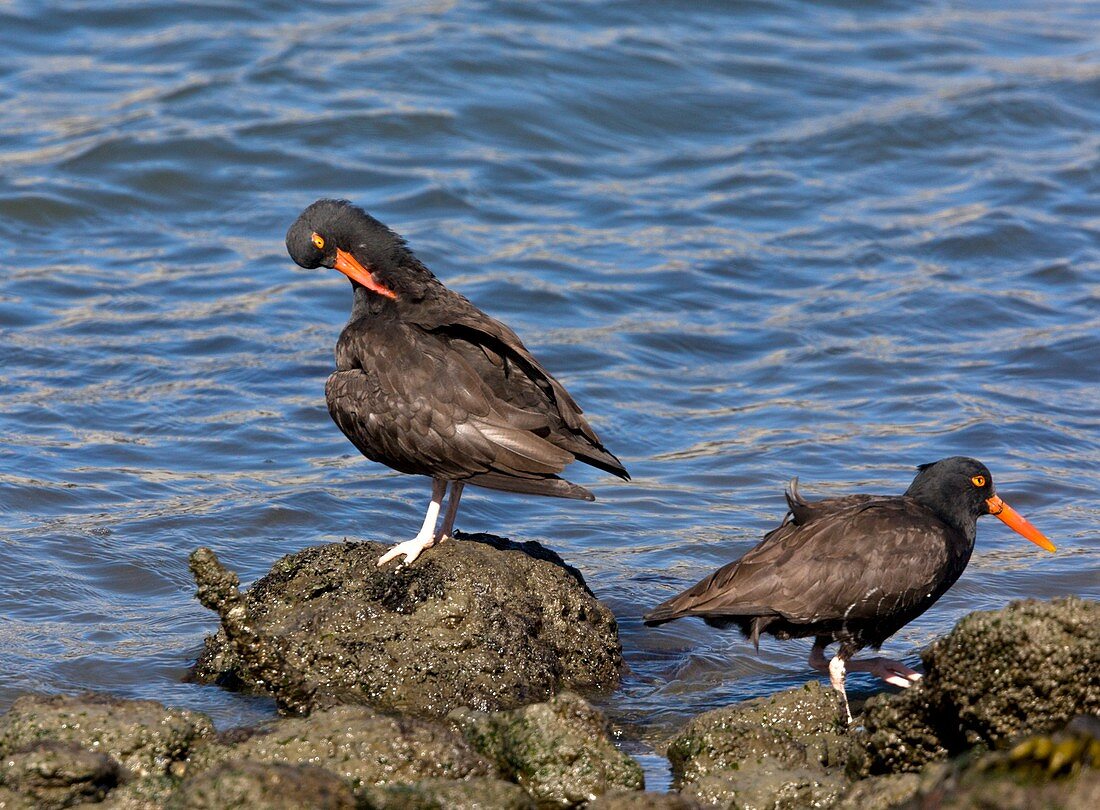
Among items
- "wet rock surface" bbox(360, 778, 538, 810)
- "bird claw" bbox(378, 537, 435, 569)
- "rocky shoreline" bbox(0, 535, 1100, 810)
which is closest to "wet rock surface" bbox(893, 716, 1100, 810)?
"rocky shoreline" bbox(0, 535, 1100, 810)

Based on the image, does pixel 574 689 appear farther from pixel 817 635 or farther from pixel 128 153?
pixel 128 153

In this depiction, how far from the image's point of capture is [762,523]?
29.9 ft

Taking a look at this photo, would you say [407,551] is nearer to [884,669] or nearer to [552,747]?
[552,747]

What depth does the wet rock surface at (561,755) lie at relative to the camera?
17.2 feet

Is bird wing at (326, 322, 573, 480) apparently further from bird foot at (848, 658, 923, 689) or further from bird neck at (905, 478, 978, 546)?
bird neck at (905, 478, 978, 546)

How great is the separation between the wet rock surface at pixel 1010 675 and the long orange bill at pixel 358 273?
337 cm

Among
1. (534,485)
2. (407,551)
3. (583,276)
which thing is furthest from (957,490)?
(583,276)

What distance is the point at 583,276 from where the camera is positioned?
13.5 meters

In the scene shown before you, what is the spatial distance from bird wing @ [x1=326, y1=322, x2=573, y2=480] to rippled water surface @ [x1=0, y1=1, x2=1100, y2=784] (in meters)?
1.19

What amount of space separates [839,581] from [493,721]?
1896 mm

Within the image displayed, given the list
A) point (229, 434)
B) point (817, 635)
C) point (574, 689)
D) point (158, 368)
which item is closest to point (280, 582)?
point (574, 689)

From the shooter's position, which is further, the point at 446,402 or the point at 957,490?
the point at 957,490

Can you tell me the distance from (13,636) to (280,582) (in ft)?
5.12

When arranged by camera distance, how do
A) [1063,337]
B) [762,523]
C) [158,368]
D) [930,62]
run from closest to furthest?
[762,523]
[158,368]
[1063,337]
[930,62]
